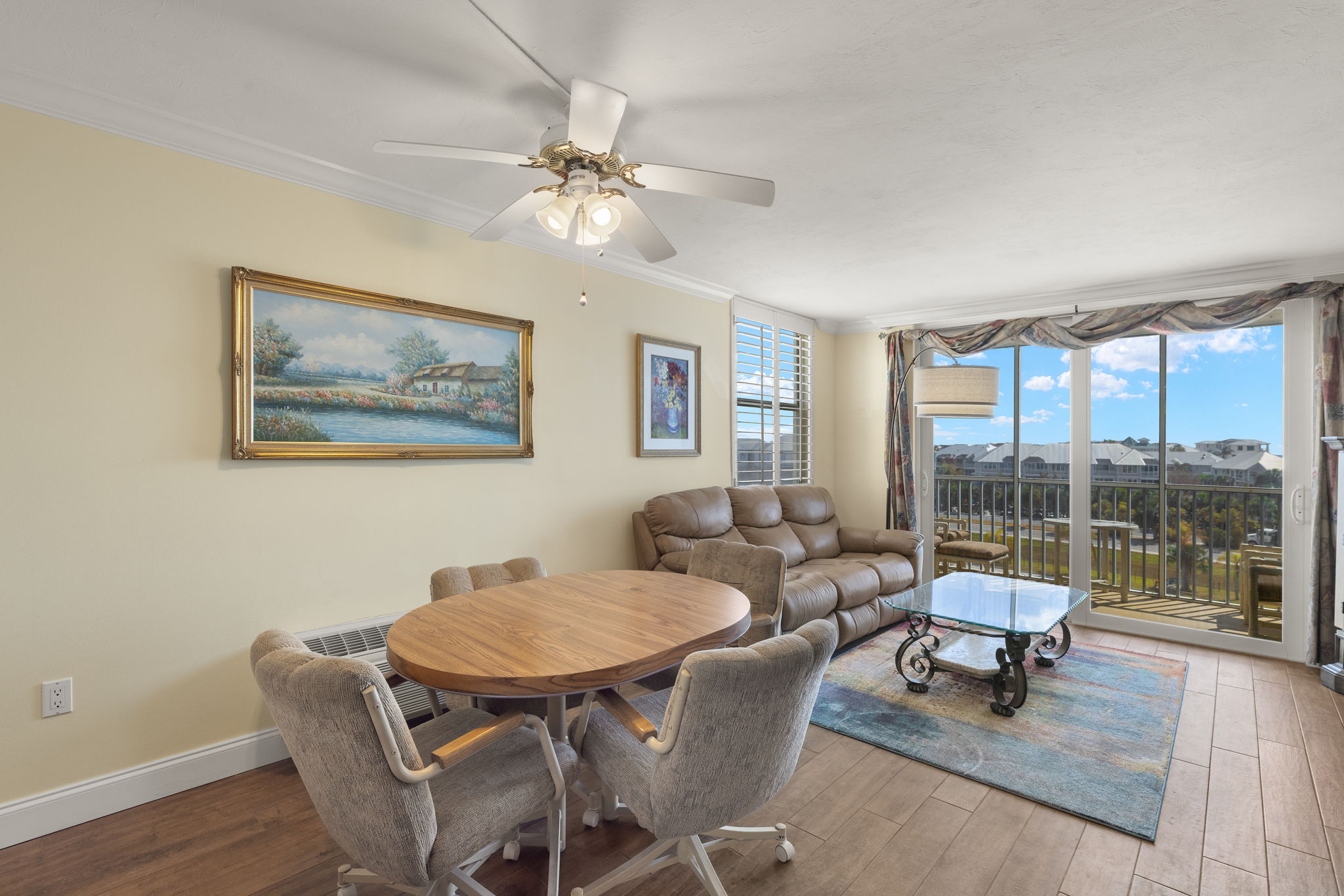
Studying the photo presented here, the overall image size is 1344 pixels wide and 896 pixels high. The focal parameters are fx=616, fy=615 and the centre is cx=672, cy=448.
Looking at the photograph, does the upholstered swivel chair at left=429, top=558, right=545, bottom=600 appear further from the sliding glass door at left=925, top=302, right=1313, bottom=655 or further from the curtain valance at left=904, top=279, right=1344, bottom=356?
the sliding glass door at left=925, top=302, right=1313, bottom=655

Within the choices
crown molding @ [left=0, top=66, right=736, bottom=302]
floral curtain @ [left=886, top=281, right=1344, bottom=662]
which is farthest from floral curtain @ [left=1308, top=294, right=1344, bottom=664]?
crown molding @ [left=0, top=66, right=736, bottom=302]

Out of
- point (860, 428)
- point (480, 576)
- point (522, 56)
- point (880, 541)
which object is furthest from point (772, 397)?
point (522, 56)

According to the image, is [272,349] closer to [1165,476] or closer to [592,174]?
[592,174]

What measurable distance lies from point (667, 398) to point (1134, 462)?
11.3ft

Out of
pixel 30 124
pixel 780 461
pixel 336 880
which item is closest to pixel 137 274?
pixel 30 124

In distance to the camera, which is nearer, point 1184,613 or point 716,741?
point 716,741

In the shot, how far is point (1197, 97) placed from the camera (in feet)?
6.57

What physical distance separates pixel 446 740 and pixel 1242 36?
2984 mm

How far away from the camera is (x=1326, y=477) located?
3650 millimetres

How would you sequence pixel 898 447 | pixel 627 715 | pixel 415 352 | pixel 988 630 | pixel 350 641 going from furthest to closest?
Answer: pixel 898 447 < pixel 988 630 < pixel 415 352 < pixel 350 641 < pixel 627 715

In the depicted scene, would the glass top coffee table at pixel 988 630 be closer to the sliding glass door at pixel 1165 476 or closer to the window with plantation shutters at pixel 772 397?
the sliding glass door at pixel 1165 476

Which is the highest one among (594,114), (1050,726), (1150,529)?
(594,114)

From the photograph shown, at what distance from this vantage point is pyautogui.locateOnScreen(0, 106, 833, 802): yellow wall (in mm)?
2025

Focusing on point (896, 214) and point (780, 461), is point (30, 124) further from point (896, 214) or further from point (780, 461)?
point (780, 461)
